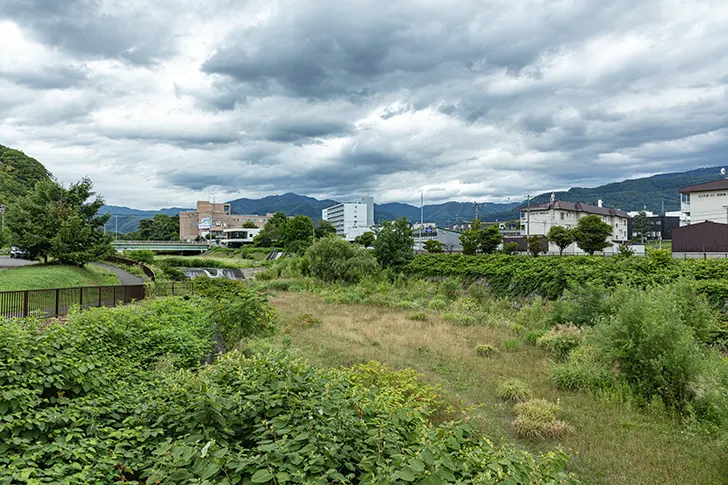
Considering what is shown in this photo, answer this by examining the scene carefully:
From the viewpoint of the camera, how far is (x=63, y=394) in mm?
4543

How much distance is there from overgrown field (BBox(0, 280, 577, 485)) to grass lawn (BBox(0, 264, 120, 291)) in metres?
15.0

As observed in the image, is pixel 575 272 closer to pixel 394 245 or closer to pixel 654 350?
pixel 654 350

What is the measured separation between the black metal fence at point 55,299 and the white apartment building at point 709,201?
6185 cm

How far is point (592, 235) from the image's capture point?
4672 cm

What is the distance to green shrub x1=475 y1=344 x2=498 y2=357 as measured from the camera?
13.7 m

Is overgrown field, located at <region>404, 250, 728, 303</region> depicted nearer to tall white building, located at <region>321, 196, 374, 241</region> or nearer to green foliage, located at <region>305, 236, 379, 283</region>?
green foliage, located at <region>305, 236, 379, 283</region>

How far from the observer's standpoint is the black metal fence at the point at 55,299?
11.5 m

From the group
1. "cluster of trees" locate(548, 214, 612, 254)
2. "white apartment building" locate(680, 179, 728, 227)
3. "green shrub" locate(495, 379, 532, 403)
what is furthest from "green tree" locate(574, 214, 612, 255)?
"green shrub" locate(495, 379, 532, 403)

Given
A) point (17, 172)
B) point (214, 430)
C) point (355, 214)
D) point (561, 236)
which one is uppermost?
point (17, 172)

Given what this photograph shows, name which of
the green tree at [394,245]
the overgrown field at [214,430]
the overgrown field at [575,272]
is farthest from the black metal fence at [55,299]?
the green tree at [394,245]

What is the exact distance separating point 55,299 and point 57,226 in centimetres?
1655

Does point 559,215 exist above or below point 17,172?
below

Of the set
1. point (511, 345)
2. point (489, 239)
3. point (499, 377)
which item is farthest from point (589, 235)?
point (499, 377)

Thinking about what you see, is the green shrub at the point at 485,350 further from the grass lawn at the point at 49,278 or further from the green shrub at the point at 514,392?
the grass lawn at the point at 49,278
